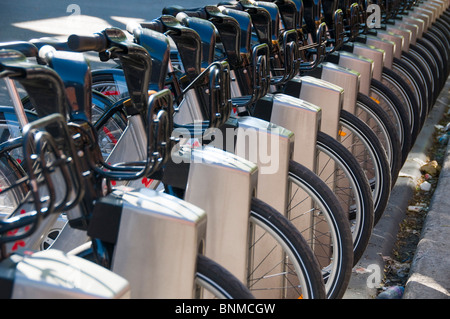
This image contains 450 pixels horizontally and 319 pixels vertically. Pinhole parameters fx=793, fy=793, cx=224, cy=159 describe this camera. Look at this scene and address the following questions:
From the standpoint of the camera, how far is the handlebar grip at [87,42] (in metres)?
2.12

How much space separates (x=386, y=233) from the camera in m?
4.02

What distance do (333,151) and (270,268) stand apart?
57cm

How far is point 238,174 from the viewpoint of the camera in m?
2.29

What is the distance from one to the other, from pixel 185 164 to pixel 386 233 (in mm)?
1982

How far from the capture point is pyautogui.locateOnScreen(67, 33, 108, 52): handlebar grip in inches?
83.6

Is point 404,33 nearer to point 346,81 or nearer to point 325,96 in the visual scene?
point 346,81

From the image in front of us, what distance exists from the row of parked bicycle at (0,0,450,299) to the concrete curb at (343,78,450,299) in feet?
0.60

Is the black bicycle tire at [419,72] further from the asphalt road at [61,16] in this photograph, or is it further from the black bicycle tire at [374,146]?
the asphalt road at [61,16]

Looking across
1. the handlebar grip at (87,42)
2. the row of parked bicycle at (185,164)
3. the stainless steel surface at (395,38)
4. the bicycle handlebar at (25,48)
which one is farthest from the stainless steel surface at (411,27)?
the bicycle handlebar at (25,48)

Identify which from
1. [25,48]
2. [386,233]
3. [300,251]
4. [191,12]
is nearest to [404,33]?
[386,233]

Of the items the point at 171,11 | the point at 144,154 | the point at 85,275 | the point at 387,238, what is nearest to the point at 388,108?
the point at 387,238

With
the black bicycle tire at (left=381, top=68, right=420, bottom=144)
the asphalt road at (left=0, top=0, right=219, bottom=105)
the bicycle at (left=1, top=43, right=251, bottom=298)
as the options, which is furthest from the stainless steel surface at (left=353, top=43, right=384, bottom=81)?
the bicycle at (left=1, top=43, right=251, bottom=298)

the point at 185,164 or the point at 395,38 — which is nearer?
the point at 185,164

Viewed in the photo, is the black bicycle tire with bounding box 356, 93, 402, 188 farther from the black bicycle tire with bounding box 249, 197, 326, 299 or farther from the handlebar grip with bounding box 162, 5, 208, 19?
the black bicycle tire with bounding box 249, 197, 326, 299
